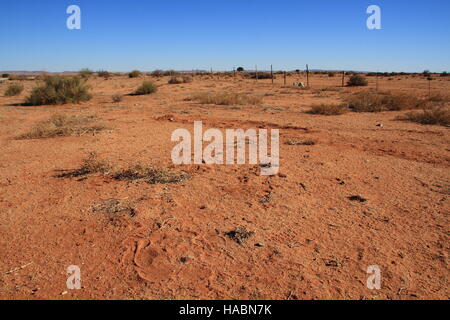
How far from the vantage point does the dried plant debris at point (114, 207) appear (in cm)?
420

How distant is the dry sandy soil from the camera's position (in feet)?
9.51

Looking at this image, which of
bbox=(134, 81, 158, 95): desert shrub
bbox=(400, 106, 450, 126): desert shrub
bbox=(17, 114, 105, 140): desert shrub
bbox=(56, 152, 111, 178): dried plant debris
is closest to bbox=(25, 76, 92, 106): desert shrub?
bbox=(134, 81, 158, 95): desert shrub

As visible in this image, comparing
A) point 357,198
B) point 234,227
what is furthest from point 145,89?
point 234,227

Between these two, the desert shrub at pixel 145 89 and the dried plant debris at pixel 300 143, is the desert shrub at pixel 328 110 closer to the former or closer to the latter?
the dried plant debris at pixel 300 143

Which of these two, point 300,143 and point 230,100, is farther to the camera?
point 230,100

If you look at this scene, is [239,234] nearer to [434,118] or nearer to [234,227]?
[234,227]

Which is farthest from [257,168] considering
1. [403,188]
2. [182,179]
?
[403,188]

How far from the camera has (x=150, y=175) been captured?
17.7 feet

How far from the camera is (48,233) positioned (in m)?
3.74

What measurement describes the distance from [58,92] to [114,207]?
44.2ft

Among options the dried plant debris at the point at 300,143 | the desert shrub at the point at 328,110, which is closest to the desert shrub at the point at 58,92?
the desert shrub at the point at 328,110

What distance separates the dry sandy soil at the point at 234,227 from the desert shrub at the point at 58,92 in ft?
30.8

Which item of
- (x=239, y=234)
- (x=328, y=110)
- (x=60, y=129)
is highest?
(x=328, y=110)
